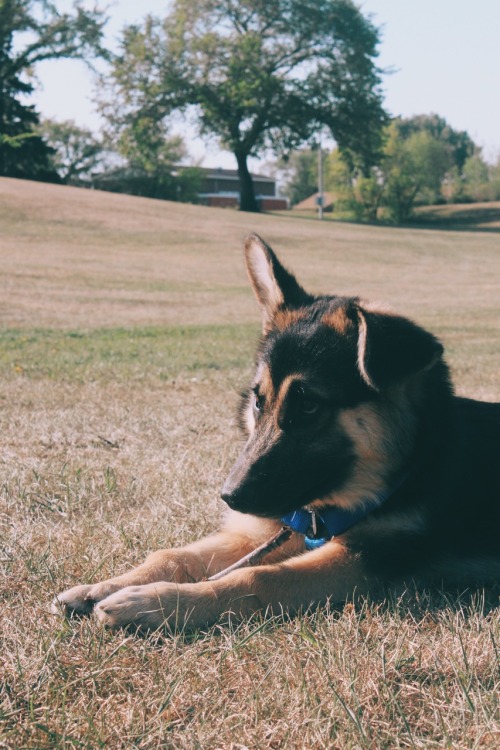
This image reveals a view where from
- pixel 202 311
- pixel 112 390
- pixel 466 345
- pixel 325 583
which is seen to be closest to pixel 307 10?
pixel 202 311

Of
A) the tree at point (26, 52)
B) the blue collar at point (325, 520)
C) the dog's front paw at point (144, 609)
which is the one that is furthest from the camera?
the tree at point (26, 52)

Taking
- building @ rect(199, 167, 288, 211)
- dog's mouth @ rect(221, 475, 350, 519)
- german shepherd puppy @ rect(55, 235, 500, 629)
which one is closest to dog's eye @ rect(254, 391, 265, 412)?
german shepherd puppy @ rect(55, 235, 500, 629)

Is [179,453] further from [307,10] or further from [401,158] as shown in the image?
[401,158]

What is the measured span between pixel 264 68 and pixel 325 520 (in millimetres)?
60237

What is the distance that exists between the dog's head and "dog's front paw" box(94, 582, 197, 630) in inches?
18.0

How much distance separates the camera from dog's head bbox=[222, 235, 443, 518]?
2979 mm

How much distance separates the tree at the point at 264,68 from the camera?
189ft

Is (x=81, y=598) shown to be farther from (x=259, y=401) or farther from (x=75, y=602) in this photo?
(x=259, y=401)

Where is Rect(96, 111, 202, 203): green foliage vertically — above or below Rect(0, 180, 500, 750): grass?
above

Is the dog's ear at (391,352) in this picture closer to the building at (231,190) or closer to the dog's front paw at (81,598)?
the dog's front paw at (81,598)

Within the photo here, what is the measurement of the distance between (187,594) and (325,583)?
516 mm

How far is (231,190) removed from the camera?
105 metres

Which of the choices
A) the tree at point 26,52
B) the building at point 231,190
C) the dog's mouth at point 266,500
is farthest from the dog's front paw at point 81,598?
the building at point 231,190

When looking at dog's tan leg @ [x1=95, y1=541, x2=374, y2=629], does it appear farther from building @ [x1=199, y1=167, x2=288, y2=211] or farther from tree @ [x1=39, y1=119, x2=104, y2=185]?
building @ [x1=199, y1=167, x2=288, y2=211]
